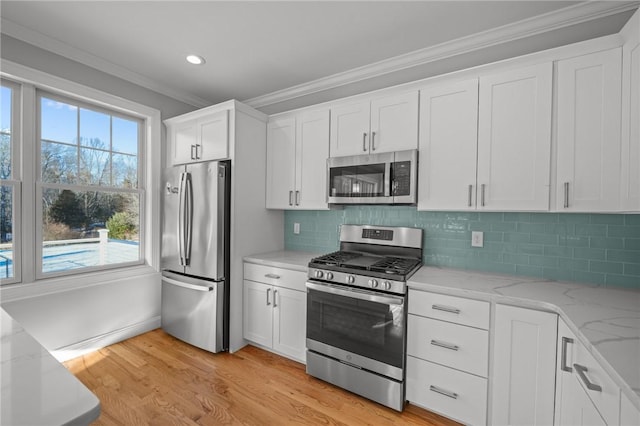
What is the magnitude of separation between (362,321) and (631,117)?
6.45ft

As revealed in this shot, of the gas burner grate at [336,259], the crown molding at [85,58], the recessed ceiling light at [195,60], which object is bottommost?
the gas burner grate at [336,259]

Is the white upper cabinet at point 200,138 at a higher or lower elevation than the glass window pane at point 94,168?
higher

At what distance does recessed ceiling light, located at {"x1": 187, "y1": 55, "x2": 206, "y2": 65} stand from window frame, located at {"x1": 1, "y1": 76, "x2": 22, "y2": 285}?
1334 mm

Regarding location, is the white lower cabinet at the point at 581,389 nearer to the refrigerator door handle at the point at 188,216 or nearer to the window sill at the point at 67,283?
the refrigerator door handle at the point at 188,216

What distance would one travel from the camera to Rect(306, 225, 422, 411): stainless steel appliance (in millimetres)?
2000

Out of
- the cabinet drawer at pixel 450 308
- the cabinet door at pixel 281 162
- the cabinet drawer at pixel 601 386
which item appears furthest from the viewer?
the cabinet door at pixel 281 162

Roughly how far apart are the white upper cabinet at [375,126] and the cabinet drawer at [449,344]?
1.32 metres

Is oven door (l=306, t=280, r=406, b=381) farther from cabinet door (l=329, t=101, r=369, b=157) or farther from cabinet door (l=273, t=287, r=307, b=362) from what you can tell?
cabinet door (l=329, t=101, r=369, b=157)

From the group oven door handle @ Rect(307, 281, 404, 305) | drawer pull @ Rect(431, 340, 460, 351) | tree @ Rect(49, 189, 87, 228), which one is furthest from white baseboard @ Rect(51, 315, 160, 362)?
drawer pull @ Rect(431, 340, 460, 351)

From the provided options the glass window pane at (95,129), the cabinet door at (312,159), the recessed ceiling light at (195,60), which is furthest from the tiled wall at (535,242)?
the glass window pane at (95,129)

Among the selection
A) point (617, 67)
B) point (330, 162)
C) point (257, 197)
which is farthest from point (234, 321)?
point (617, 67)

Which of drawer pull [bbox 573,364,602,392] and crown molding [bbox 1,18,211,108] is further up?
crown molding [bbox 1,18,211,108]

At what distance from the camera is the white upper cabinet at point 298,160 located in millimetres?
2766

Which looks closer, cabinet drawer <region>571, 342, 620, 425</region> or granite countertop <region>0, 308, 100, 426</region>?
granite countertop <region>0, 308, 100, 426</region>
